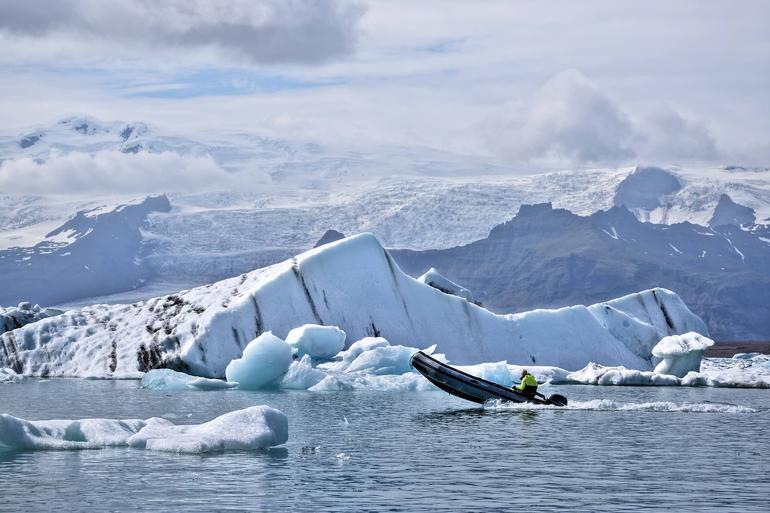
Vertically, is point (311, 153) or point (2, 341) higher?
point (311, 153)

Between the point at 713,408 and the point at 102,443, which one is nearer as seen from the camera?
the point at 102,443

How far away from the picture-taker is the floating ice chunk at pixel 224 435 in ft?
64.2

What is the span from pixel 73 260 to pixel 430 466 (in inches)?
4910

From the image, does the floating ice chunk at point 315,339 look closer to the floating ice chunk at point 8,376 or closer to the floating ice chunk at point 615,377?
the floating ice chunk at point 615,377

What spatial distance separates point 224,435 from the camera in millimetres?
19734

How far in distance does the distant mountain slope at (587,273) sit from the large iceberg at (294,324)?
4484 inches

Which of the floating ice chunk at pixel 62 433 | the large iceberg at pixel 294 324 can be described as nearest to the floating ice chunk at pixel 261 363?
the large iceberg at pixel 294 324

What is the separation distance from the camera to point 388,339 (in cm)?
4653

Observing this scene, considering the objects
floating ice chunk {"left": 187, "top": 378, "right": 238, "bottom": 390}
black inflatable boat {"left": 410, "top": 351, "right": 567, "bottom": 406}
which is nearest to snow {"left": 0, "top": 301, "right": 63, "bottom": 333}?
floating ice chunk {"left": 187, "top": 378, "right": 238, "bottom": 390}

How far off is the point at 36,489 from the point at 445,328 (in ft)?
107

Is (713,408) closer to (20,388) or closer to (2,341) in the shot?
(20,388)

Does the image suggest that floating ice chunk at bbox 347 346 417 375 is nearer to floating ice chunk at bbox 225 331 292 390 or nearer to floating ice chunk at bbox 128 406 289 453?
floating ice chunk at bbox 225 331 292 390

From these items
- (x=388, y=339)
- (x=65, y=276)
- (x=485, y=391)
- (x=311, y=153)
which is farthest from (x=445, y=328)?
(x=311, y=153)

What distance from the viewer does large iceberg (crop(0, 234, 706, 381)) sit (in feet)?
144
